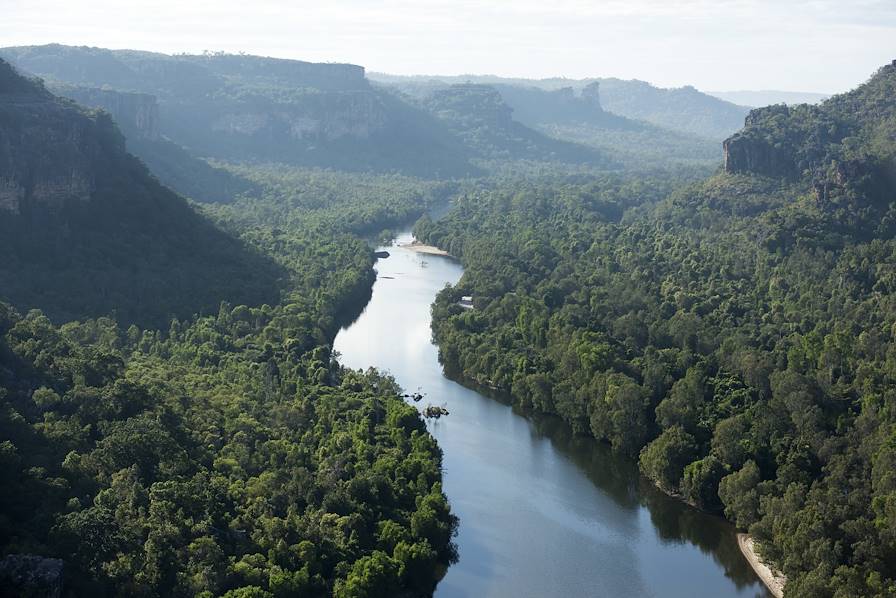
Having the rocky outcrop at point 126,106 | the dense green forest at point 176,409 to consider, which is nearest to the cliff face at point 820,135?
the dense green forest at point 176,409

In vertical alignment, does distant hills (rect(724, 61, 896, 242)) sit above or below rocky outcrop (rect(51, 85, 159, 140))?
above

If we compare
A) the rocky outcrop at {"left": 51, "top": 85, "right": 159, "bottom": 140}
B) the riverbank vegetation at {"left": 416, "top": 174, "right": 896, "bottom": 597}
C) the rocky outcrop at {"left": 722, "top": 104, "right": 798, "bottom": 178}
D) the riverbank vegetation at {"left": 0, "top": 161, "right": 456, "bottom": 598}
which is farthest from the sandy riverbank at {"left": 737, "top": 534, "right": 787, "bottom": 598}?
the rocky outcrop at {"left": 51, "top": 85, "right": 159, "bottom": 140}

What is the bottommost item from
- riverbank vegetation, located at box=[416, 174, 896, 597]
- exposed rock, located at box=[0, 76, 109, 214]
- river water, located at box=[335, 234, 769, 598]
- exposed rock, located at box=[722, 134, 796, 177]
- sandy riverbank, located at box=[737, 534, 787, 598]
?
river water, located at box=[335, 234, 769, 598]

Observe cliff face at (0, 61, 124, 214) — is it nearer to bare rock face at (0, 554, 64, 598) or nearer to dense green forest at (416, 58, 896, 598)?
dense green forest at (416, 58, 896, 598)

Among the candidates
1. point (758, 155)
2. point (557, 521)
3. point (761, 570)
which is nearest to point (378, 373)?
point (557, 521)

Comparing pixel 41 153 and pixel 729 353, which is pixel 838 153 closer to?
pixel 729 353

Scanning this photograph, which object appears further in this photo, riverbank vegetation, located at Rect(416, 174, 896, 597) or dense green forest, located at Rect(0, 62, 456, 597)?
riverbank vegetation, located at Rect(416, 174, 896, 597)
